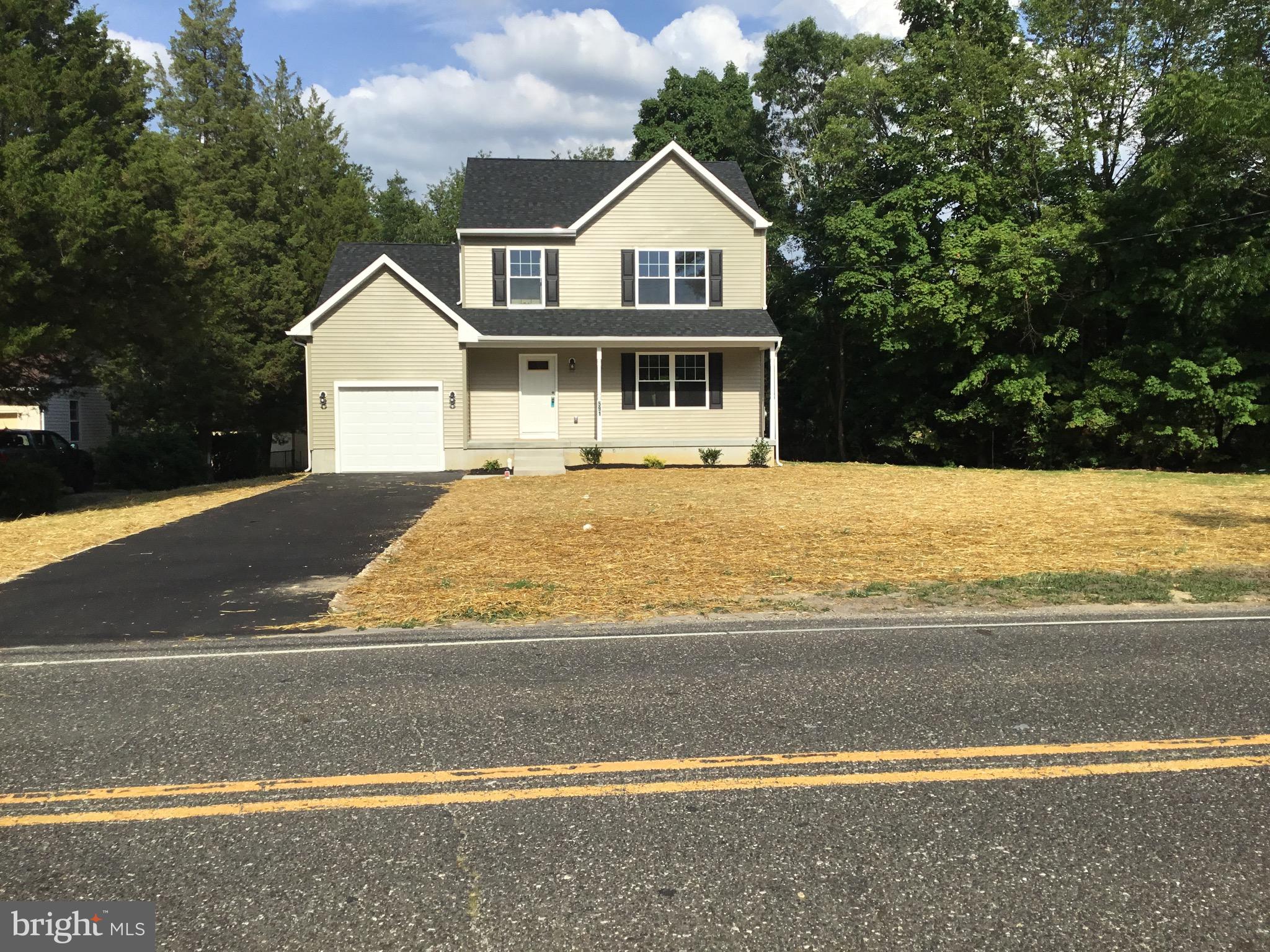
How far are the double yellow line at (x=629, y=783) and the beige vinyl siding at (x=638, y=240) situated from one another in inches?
842

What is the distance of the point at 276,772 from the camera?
4324mm

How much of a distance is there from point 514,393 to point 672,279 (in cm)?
549

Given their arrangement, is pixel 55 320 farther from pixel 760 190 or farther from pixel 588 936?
pixel 760 190

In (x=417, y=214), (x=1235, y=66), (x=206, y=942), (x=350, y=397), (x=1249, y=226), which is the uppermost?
(x=417, y=214)

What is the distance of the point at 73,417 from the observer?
3434 cm

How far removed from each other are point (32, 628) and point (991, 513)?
42.2 feet

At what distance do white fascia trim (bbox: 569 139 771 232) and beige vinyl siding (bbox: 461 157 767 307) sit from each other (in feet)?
0.51

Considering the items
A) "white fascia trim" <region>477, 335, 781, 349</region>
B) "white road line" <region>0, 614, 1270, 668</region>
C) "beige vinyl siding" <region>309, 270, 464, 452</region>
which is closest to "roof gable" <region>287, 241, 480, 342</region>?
"beige vinyl siding" <region>309, 270, 464, 452</region>

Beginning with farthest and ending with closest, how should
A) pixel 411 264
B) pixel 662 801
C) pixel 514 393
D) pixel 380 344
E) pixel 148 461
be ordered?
pixel 411 264 → pixel 514 393 → pixel 148 461 → pixel 380 344 → pixel 662 801

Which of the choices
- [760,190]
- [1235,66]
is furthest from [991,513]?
[760,190]

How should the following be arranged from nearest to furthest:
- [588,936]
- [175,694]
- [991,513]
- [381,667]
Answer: [588,936], [175,694], [381,667], [991,513]

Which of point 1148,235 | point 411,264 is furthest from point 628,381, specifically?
point 1148,235

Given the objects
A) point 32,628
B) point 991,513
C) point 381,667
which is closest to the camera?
point 381,667

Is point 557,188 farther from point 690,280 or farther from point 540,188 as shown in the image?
point 690,280
